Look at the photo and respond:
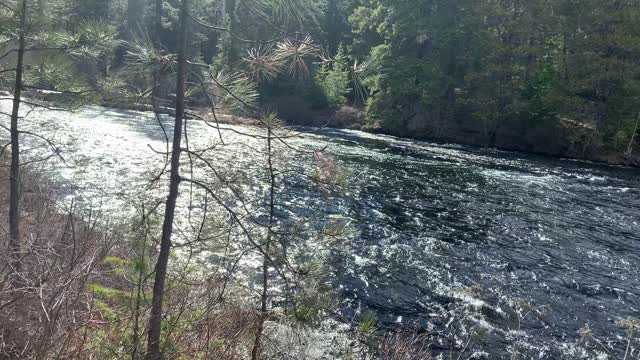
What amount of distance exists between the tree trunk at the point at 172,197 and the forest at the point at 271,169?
0.05 feet

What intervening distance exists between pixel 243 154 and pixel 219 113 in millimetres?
17175

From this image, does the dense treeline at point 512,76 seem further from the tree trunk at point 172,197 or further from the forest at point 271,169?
the tree trunk at point 172,197

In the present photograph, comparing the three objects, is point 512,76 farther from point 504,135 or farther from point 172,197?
point 172,197

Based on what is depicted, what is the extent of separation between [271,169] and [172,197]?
0.82 m

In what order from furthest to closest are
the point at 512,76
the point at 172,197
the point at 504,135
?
1. the point at 512,76
2. the point at 504,135
3. the point at 172,197

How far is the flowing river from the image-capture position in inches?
307

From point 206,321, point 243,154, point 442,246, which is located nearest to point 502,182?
point 442,246

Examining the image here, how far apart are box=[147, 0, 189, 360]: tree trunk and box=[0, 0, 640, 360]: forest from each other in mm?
16

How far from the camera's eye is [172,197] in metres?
3.82

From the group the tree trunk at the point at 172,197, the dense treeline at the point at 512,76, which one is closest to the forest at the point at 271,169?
the tree trunk at the point at 172,197

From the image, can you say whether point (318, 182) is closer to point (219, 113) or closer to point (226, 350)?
point (219, 113)

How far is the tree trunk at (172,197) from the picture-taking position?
12.0ft

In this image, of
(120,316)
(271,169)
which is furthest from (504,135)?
(271,169)

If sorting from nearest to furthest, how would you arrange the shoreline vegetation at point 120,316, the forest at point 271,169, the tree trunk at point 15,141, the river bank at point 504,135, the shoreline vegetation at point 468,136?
the shoreline vegetation at point 120,316 → the forest at point 271,169 → the tree trunk at point 15,141 → the shoreline vegetation at point 468,136 → the river bank at point 504,135
